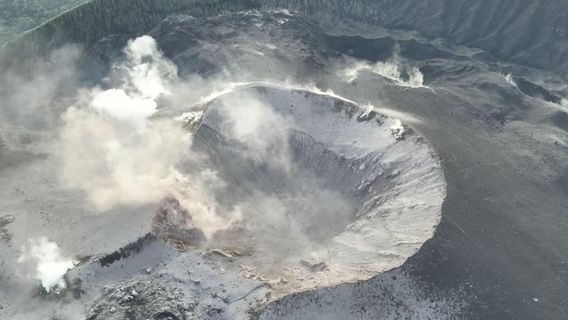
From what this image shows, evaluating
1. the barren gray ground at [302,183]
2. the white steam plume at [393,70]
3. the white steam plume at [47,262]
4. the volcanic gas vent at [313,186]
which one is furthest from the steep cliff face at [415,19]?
the white steam plume at [47,262]

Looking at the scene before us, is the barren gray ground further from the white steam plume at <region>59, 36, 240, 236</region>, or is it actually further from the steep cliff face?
the steep cliff face

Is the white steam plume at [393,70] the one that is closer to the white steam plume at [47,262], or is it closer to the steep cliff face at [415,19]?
the steep cliff face at [415,19]

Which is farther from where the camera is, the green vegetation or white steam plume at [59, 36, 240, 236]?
the green vegetation

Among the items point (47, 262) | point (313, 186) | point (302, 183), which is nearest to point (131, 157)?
point (47, 262)

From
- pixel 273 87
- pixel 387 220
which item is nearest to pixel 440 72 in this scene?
pixel 273 87

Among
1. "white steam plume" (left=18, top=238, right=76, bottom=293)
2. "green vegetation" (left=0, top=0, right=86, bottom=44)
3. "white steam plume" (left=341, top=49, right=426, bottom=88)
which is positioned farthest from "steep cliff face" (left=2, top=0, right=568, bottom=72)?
"white steam plume" (left=18, top=238, right=76, bottom=293)

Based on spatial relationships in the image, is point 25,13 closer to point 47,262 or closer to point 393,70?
point 393,70
